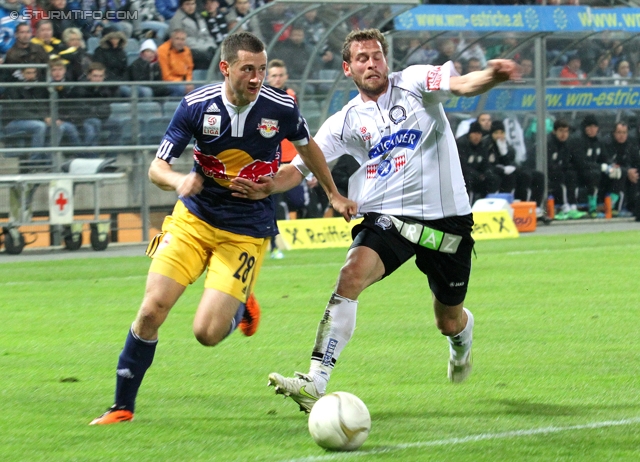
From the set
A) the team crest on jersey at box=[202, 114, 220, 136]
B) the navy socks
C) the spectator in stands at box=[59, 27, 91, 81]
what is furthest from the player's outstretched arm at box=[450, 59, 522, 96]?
the spectator in stands at box=[59, 27, 91, 81]

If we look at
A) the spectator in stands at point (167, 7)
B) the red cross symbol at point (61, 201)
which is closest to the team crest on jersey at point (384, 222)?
the red cross symbol at point (61, 201)

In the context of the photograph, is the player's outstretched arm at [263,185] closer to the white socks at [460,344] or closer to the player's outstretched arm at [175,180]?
the player's outstretched arm at [175,180]

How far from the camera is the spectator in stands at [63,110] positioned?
1711 cm

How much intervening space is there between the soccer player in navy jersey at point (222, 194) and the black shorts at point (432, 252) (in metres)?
0.18

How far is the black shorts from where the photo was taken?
616cm

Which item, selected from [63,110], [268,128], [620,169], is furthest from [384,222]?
[620,169]

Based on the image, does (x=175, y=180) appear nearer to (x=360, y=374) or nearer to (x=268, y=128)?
(x=268, y=128)

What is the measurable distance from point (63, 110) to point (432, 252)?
11.9m

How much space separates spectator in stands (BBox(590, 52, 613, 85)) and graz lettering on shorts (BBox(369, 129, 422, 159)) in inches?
673

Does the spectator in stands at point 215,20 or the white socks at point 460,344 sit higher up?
the spectator in stands at point 215,20

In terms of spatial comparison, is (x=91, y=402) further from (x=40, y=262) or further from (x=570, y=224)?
(x=570, y=224)

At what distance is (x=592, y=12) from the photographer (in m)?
21.5

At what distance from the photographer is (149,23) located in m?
19.5

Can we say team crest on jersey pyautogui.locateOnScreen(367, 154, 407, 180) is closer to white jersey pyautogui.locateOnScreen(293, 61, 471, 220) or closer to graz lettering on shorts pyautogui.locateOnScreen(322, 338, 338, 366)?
white jersey pyautogui.locateOnScreen(293, 61, 471, 220)
